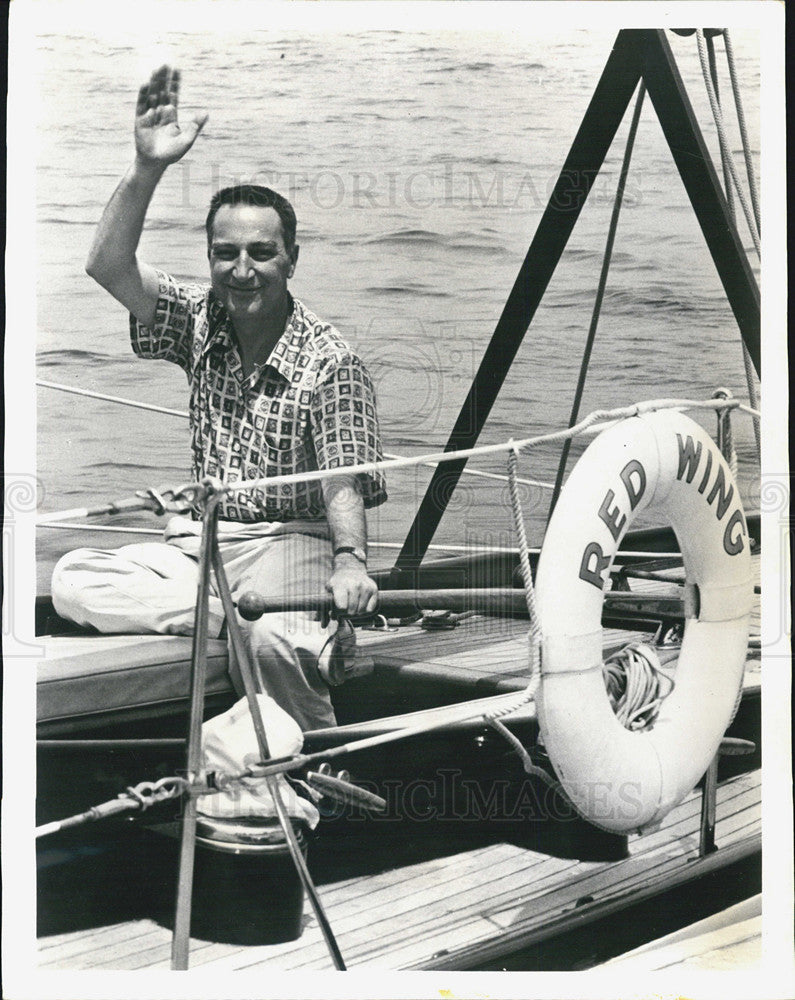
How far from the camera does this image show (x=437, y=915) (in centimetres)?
238

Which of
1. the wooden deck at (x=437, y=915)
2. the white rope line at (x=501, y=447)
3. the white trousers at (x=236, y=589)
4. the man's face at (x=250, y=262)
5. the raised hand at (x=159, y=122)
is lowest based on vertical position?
the wooden deck at (x=437, y=915)

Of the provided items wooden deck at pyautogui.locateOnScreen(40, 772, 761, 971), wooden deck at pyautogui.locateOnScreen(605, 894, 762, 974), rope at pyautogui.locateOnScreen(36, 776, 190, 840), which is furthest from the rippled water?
wooden deck at pyautogui.locateOnScreen(605, 894, 762, 974)

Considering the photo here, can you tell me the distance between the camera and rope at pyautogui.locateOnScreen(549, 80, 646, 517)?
2465mm

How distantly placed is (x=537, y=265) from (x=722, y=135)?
489 millimetres

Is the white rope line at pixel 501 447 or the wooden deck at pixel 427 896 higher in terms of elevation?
the white rope line at pixel 501 447

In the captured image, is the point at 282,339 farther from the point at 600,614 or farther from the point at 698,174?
the point at 698,174

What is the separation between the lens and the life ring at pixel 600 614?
231cm

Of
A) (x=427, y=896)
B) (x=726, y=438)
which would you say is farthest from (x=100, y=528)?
(x=726, y=438)

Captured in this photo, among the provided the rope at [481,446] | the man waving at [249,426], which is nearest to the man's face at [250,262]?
the man waving at [249,426]

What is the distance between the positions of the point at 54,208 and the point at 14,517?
0.59 metres

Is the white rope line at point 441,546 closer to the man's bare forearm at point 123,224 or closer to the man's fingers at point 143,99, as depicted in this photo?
the man's bare forearm at point 123,224

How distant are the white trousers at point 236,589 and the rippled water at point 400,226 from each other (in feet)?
0.35

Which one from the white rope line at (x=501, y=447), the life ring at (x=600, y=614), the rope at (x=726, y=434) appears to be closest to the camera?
the white rope line at (x=501, y=447)

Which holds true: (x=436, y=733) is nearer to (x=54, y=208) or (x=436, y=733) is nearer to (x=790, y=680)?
(x=790, y=680)
